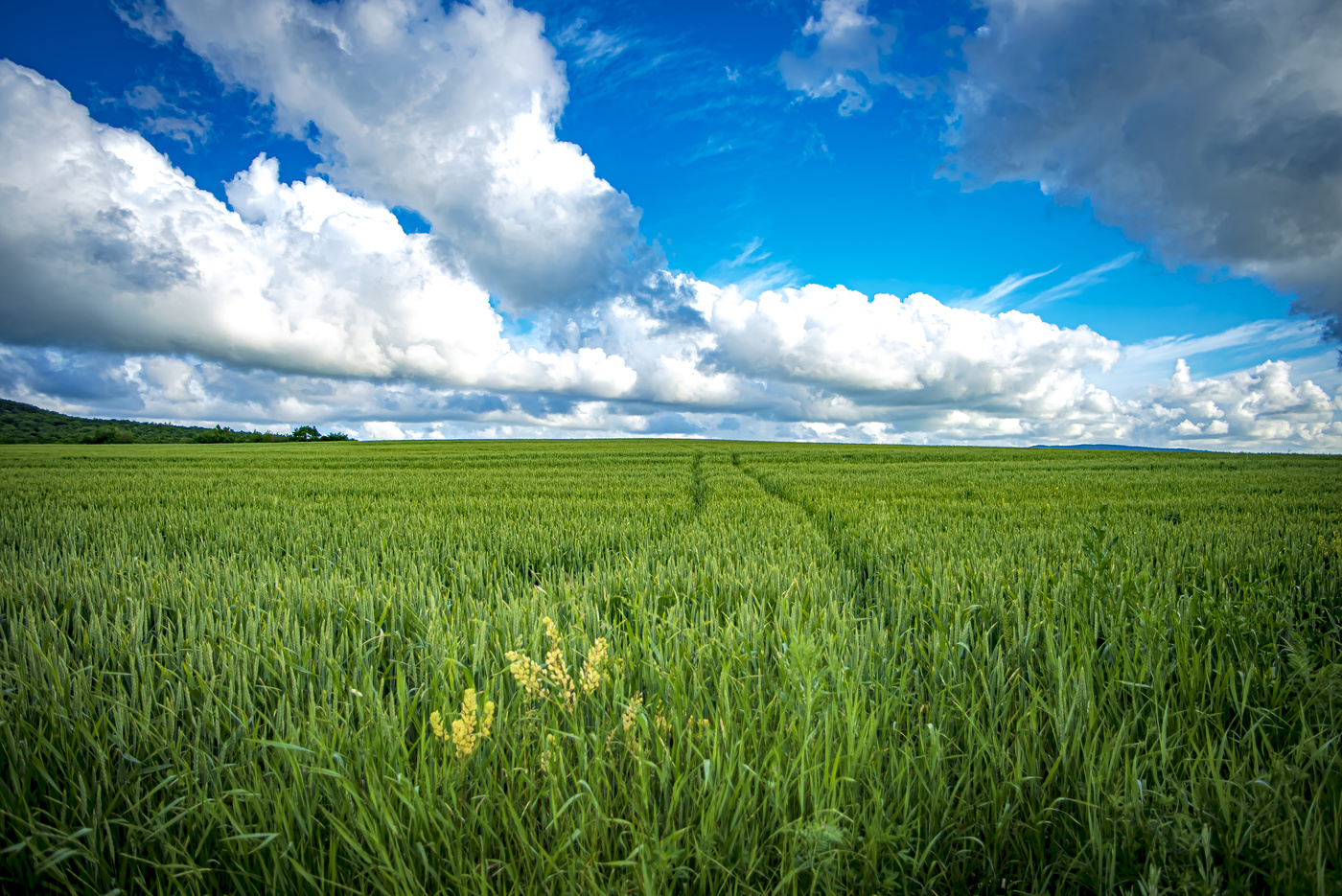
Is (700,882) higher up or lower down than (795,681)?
lower down

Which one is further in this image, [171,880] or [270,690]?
[270,690]

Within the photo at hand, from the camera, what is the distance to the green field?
141 centimetres

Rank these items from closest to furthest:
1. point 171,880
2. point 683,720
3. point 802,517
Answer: point 171,880 < point 683,720 < point 802,517

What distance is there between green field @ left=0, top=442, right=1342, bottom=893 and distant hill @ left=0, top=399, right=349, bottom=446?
82844 millimetres

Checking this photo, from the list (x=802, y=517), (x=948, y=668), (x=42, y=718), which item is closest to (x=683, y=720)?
(x=948, y=668)

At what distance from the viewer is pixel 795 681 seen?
2055 mm

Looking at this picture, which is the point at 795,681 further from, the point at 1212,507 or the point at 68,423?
the point at 68,423

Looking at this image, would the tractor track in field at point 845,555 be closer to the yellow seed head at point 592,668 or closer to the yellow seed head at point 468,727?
the yellow seed head at point 592,668

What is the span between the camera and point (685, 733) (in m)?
1.82

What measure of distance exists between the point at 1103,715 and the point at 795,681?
1162 mm

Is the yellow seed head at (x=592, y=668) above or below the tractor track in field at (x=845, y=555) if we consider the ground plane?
above

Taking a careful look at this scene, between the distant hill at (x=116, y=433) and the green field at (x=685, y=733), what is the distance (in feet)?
272

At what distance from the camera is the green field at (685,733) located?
4.62ft

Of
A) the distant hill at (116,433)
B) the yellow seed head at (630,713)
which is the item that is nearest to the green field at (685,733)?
the yellow seed head at (630,713)
